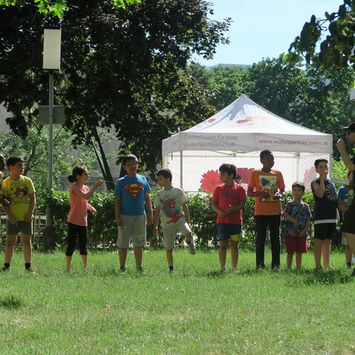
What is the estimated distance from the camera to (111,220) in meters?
14.9

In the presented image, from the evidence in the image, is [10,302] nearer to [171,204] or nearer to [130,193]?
[130,193]

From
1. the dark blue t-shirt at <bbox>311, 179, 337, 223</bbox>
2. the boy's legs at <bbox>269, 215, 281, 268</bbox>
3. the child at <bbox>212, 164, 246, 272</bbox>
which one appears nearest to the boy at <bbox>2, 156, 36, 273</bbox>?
the child at <bbox>212, 164, 246, 272</bbox>

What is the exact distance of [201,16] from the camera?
23953 mm

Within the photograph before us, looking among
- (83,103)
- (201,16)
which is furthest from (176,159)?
(201,16)

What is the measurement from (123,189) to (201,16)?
15162mm

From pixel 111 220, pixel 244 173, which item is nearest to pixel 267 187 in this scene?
pixel 111 220

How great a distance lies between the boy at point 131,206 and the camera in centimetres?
1007

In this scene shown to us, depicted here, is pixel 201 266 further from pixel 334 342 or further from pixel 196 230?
pixel 334 342

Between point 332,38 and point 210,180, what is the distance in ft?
54.4

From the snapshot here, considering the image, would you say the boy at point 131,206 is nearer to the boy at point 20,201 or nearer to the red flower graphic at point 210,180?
the boy at point 20,201

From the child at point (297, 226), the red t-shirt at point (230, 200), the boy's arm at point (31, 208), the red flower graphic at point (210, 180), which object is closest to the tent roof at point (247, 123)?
the red flower graphic at point (210, 180)

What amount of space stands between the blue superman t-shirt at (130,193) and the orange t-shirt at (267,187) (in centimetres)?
164

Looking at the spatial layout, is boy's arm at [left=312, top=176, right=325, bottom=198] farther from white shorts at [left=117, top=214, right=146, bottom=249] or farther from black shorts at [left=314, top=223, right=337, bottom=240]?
white shorts at [left=117, top=214, right=146, bottom=249]

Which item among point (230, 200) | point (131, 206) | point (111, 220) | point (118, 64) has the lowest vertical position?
point (111, 220)
